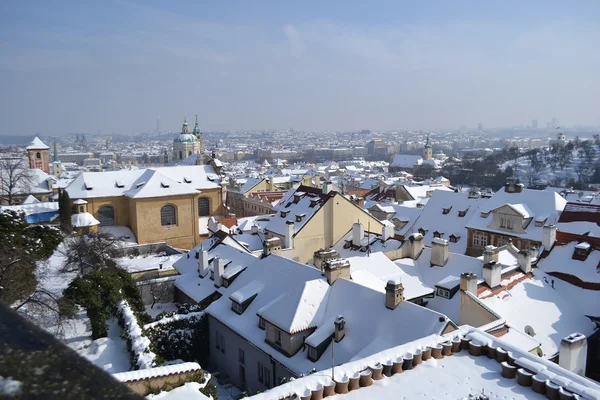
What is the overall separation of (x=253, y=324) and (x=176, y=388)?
22.6 ft

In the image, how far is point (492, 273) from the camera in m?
21.2

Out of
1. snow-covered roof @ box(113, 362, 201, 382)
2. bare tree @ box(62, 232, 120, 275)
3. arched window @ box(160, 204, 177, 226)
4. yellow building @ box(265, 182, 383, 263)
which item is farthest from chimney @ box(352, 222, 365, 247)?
arched window @ box(160, 204, 177, 226)

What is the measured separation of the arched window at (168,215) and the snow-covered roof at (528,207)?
26.4 m

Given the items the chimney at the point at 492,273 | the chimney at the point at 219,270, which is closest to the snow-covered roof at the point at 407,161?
the chimney at the point at 219,270

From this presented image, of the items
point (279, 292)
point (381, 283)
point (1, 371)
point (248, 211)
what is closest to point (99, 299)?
point (279, 292)

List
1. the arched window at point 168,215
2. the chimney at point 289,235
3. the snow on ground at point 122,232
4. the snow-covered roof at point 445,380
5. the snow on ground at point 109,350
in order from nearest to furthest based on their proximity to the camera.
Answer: the snow-covered roof at point 445,380 < the snow on ground at point 109,350 < the chimney at point 289,235 < the snow on ground at point 122,232 < the arched window at point 168,215

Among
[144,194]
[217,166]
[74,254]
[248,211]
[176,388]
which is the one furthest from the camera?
[248,211]

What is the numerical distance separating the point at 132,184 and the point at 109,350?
1176 inches

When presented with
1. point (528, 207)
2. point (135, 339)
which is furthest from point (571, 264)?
point (135, 339)

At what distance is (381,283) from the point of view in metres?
21.9

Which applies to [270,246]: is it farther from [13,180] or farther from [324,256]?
[13,180]

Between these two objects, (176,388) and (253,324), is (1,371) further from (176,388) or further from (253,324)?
(253,324)

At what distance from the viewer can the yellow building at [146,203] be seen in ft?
147

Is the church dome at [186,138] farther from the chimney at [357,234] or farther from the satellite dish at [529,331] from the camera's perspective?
the satellite dish at [529,331]
